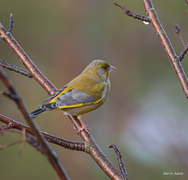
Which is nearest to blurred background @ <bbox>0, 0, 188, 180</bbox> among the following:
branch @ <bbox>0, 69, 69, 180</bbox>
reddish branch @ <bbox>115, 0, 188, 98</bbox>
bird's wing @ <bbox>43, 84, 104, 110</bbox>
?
bird's wing @ <bbox>43, 84, 104, 110</bbox>

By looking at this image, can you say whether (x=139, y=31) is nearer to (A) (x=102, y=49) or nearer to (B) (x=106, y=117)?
(A) (x=102, y=49)

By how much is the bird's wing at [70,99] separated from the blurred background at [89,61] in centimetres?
419

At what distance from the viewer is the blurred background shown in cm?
883

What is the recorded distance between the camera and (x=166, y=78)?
10141 millimetres

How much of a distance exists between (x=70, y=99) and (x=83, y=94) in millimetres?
226

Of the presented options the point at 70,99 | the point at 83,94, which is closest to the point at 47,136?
the point at 70,99

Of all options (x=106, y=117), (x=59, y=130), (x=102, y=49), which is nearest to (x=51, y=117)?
(x=59, y=130)

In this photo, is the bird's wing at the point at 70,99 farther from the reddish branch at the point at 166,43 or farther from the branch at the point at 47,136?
the reddish branch at the point at 166,43

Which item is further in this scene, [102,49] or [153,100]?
[102,49]

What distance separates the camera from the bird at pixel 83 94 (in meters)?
3.35

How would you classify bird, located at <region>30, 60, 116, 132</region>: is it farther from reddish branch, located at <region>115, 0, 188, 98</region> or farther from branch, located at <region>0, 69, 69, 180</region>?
branch, located at <region>0, 69, 69, 180</region>

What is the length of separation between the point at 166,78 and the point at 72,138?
3.78m

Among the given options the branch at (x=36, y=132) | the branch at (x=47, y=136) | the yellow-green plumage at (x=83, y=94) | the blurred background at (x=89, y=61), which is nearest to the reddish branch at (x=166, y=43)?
the branch at (x=47, y=136)

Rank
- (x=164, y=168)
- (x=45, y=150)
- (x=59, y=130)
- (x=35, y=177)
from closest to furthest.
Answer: (x=45, y=150)
(x=164, y=168)
(x=35, y=177)
(x=59, y=130)
